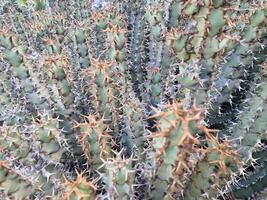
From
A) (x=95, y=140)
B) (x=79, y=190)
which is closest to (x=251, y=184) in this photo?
(x=95, y=140)

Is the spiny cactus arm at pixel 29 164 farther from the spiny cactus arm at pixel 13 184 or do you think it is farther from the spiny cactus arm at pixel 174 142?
the spiny cactus arm at pixel 174 142

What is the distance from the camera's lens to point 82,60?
12.4 ft

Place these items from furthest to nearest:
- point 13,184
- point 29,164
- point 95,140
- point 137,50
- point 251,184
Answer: point 137,50 < point 251,184 < point 29,164 < point 95,140 < point 13,184

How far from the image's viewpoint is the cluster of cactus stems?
2.24m

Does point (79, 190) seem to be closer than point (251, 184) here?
Yes

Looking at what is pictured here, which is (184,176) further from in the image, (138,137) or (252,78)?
(252,78)

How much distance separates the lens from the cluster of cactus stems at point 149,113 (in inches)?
88.3

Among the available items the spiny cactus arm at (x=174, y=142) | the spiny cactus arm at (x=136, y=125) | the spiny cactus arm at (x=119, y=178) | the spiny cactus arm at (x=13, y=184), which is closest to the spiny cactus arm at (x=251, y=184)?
the spiny cactus arm at (x=136, y=125)

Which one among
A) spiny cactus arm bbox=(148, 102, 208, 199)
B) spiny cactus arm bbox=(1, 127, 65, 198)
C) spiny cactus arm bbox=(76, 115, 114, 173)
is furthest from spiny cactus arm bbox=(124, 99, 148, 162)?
spiny cactus arm bbox=(148, 102, 208, 199)

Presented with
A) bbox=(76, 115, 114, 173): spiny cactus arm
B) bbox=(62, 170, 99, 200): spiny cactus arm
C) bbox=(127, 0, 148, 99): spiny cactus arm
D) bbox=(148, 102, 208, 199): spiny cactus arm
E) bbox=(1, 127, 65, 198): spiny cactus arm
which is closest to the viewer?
bbox=(148, 102, 208, 199): spiny cactus arm

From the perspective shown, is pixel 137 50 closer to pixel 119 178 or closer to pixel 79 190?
pixel 119 178

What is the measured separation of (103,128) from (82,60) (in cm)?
133

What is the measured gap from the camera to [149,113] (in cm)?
322

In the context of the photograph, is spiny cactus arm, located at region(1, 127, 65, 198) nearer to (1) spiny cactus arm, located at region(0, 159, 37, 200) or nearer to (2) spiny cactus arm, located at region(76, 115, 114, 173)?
(1) spiny cactus arm, located at region(0, 159, 37, 200)
